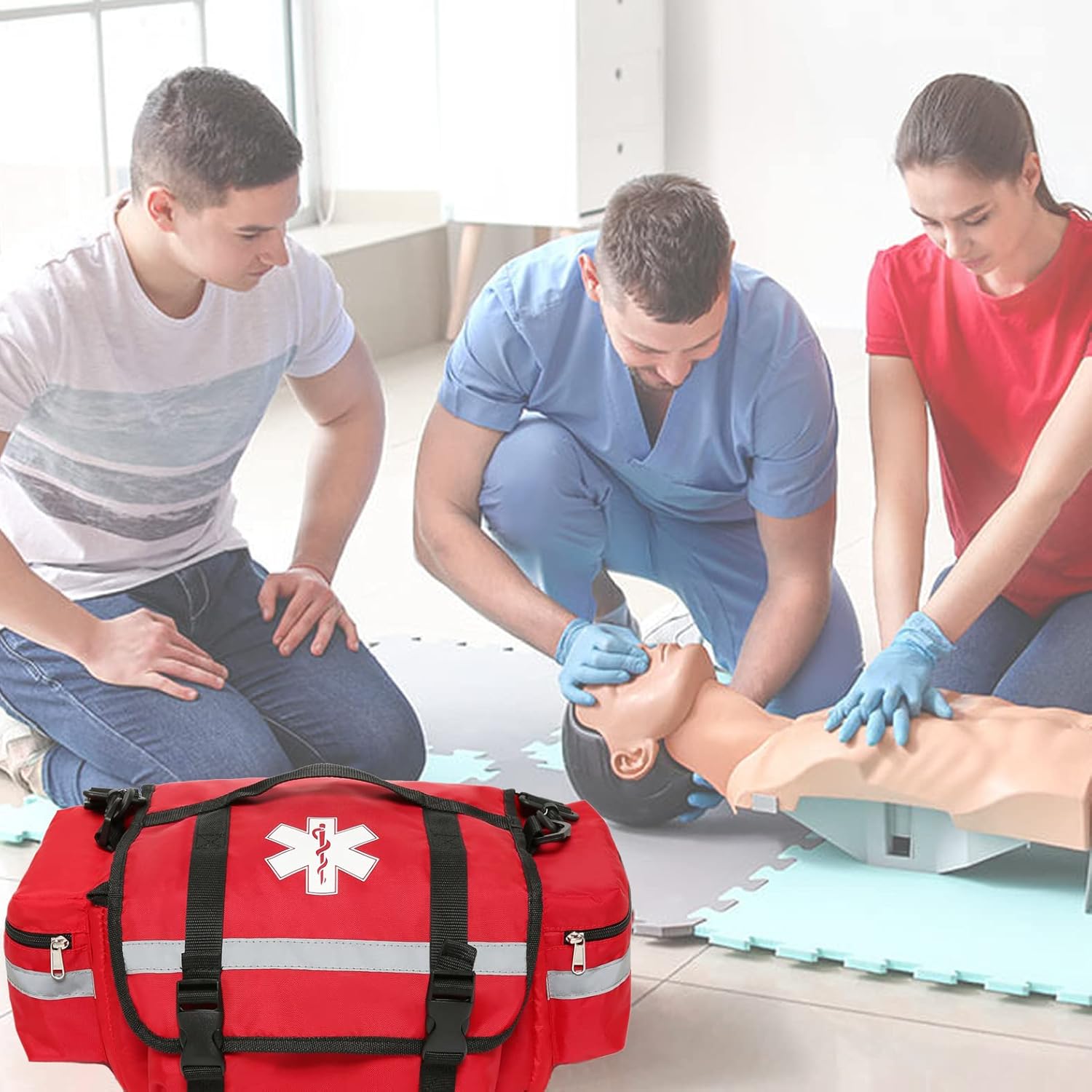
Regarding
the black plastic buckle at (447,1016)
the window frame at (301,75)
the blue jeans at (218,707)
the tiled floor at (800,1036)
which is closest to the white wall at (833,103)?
the window frame at (301,75)

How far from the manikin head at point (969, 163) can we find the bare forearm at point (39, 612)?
0.96 m

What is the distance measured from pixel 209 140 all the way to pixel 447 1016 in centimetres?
89

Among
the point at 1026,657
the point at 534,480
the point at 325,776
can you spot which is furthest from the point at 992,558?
the point at 325,776

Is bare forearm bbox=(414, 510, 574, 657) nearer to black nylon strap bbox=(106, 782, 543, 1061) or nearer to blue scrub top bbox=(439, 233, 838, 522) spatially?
blue scrub top bbox=(439, 233, 838, 522)

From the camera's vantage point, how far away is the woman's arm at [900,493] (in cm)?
204

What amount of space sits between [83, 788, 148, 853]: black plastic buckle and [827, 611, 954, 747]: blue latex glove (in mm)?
688

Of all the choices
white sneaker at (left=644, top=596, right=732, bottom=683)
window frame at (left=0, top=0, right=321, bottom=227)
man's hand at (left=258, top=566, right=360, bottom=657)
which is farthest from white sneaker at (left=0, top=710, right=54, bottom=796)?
window frame at (left=0, top=0, right=321, bottom=227)

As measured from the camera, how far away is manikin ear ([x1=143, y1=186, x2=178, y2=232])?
1864mm

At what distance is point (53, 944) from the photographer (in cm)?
148

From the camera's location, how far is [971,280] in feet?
6.71

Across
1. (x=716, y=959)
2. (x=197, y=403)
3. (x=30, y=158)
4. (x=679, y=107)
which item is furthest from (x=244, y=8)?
(x=716, y=959)

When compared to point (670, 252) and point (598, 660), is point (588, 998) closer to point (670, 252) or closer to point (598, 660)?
point (598, 660)

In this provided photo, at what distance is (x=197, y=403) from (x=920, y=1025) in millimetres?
→ 999

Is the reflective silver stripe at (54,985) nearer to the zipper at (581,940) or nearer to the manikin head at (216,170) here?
the zipper at (581,940)
